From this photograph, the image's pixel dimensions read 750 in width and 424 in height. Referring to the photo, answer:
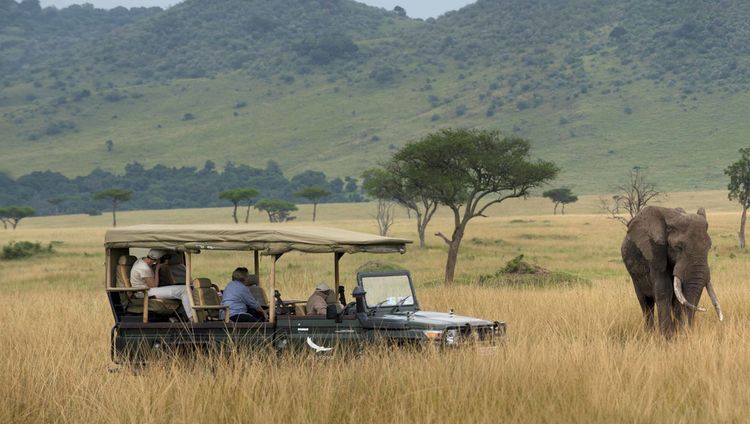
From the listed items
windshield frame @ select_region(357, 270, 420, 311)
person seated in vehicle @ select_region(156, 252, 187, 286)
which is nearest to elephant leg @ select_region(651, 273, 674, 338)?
windshield frame @ select_region(357, 270, 420, 311)

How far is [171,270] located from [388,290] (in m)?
2.74

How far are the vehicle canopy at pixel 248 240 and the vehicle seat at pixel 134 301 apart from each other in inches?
5.5

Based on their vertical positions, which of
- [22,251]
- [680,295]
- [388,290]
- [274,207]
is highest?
[388,290]

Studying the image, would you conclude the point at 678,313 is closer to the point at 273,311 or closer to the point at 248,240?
the point at 273,311

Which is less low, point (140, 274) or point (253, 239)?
point (253, 239)

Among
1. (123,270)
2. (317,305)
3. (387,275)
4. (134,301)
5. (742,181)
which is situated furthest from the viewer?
(742,181)

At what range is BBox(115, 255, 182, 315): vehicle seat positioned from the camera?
1254 centimetres

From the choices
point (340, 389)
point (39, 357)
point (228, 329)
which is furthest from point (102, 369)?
point (340, 389)

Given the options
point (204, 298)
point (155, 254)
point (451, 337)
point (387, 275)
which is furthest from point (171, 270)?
point (451, 337)

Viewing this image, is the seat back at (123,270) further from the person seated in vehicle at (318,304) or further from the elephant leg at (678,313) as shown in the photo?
the elephant leg at (678,313)

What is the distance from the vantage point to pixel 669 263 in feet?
49.9

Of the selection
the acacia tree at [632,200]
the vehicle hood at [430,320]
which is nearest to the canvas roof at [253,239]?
the vehicle hood at [430,320]

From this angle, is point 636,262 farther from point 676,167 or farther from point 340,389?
point 676,167

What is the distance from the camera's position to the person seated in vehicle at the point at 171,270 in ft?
42.8
